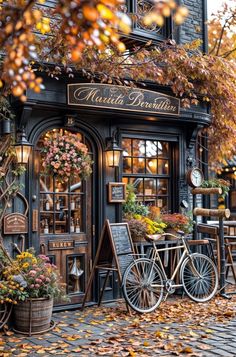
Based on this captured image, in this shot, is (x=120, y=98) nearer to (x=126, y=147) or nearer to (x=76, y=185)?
(x=126, y=147)

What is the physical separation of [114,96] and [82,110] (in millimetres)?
589

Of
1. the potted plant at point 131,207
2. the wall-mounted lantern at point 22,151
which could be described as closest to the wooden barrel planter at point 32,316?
the wall-mounted lantern at point 22,151

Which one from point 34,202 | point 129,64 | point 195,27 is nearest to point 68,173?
point 34,202

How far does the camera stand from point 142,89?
851cm

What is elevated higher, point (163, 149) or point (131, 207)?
point (163, 149)

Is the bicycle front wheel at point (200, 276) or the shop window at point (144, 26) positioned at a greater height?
the shop window at point (144, 26)

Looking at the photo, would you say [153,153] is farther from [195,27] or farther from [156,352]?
[156,352]

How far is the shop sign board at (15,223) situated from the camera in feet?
24.0

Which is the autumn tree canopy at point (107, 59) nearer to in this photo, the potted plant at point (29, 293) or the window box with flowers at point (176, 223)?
the window box with flowers at point (176, 223)

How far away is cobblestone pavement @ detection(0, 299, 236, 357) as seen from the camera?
5.70 meters

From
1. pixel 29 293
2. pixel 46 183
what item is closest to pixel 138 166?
pixel 46 183

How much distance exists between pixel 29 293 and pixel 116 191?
257 cm

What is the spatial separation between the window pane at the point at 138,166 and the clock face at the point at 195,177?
91 cm

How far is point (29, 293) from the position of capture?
666 centimetres
